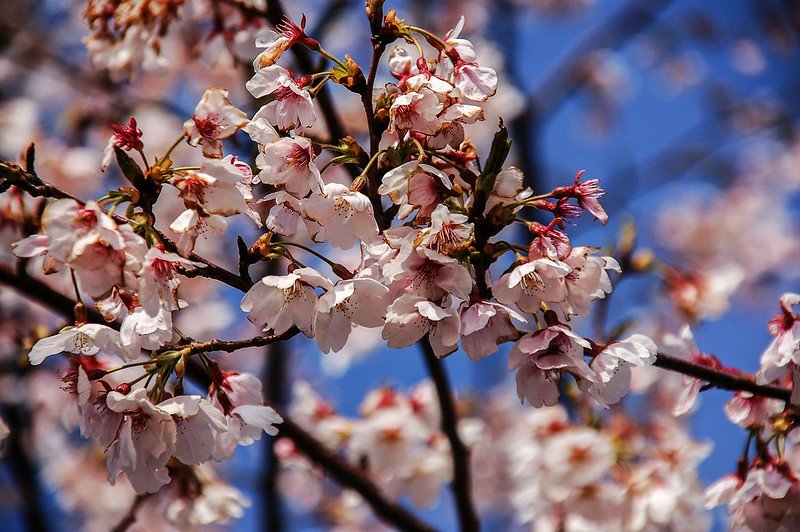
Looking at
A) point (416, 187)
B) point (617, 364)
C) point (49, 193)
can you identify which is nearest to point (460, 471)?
point (617, 364)

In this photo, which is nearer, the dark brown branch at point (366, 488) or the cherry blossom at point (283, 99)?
the cherry blossom at point (283, 99)

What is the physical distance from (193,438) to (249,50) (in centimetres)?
151

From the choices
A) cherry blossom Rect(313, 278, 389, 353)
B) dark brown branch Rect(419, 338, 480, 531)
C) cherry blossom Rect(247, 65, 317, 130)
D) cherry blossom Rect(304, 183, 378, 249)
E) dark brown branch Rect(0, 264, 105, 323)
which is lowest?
dark brown branch Rect(0, 264, 105, 323)

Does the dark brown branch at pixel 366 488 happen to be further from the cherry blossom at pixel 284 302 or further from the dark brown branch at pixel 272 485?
the dark brown branch at pixel 272 485

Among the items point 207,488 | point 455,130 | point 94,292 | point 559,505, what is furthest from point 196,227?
point 559,505

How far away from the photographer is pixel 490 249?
4.00ft

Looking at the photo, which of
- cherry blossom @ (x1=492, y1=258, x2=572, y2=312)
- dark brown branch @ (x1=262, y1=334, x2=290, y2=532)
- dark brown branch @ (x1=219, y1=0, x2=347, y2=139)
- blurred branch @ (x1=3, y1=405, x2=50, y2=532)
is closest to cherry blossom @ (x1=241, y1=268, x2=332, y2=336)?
cherry blossom @ (x1=492, y1=258, x2=572, y2=312)

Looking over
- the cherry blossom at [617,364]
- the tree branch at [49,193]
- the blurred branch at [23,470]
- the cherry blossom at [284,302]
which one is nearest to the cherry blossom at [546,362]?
the cherry blossom at [617,364]

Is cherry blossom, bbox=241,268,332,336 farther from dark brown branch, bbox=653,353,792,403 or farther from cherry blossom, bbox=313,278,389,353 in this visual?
dark brown branch, bbox=653,353,792,403

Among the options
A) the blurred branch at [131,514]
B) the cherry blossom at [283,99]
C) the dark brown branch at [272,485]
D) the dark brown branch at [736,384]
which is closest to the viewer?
the cherry blossom at [283,99]

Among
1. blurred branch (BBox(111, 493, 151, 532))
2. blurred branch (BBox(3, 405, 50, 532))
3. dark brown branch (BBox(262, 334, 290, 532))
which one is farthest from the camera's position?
blurred branch (BBox(3, 405, 50, 532))

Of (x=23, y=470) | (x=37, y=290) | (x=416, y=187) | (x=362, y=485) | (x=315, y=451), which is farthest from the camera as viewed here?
(x=23, y=470)

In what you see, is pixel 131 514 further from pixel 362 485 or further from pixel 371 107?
pixel 371 107

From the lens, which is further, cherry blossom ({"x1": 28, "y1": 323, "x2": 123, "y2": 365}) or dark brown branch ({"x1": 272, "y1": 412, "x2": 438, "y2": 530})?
dark brown branch ({"x1": 272, "y1": 412, "x2": 438, "y2": 530})
